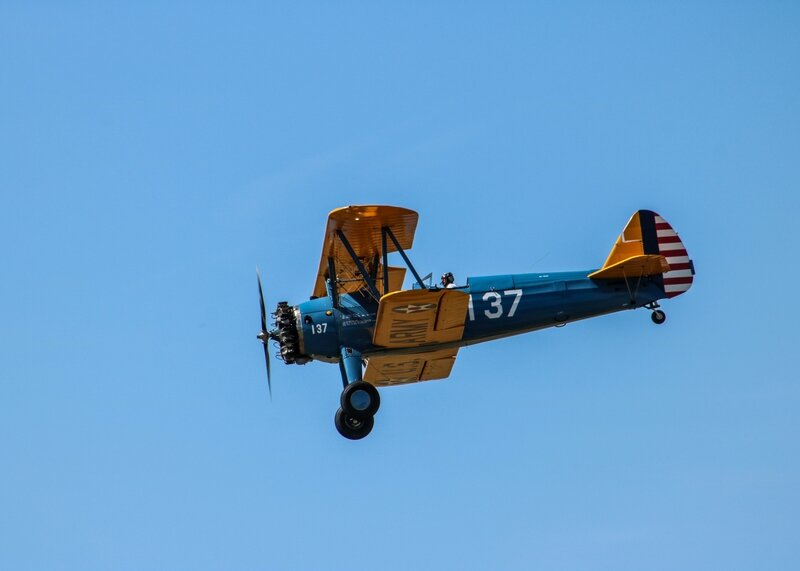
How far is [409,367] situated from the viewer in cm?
1772

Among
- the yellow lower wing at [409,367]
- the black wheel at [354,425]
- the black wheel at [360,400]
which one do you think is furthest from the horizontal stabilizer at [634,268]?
the black wheel at [354,425]

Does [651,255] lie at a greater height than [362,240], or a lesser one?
lesser

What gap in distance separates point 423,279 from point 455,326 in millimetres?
832

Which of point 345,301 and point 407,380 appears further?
point 407,380

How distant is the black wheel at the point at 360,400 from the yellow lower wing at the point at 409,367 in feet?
2.26

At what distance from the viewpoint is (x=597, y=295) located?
17.4 meters

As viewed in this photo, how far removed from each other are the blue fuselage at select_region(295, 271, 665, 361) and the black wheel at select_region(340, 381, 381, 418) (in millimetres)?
646

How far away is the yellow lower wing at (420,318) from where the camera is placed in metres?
15.4

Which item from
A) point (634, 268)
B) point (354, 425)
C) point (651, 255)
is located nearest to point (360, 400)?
point (354, 425)

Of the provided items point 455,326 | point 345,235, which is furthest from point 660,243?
point 345,235

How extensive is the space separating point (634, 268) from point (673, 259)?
2.66ft

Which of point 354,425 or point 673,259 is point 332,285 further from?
point 673,259

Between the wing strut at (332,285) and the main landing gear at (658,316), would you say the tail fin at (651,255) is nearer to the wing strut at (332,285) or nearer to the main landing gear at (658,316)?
the main landing gear at (658,316)

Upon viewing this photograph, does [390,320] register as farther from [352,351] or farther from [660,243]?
[660,243]
